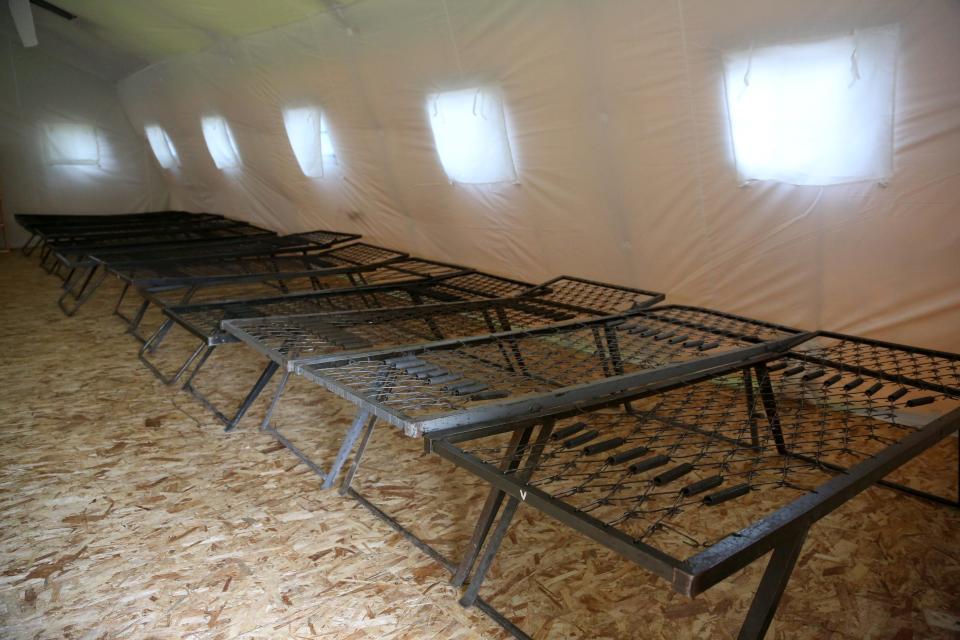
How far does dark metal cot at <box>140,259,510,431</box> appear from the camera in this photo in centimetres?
309

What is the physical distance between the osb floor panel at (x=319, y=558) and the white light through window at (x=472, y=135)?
1.83 meters

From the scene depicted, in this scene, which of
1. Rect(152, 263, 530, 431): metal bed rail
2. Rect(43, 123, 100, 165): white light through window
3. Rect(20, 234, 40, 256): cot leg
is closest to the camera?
Rect(152, 263, 530, 431): metal bed rail

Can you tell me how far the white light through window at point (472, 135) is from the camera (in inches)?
158

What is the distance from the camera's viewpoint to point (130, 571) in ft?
6.75

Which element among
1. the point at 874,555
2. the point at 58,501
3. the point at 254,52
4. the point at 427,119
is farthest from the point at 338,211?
the point at 874,555

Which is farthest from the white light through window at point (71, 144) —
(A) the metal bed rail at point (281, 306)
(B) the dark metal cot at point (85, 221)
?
(A) the metal bed rail at point (281, 306)

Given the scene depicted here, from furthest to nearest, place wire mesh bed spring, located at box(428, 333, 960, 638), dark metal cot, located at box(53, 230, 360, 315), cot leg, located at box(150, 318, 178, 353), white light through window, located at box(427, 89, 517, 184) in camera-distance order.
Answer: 1. dark metal cot, located at box(53, 230, 360, 315)
2. white light through window, located at box(427, 89, 517, 184)
3. cot leg, located at box(150, 318, 178, 353)
4. wire mesh bed spring, located at box(428, 333, 960, 638)

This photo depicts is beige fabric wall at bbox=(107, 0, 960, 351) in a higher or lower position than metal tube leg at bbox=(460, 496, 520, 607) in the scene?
higher

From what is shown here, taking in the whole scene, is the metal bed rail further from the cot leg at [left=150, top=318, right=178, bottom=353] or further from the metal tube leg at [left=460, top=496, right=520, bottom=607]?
the metal tube leg at [left=460, top=496, right=520, bottom=607]

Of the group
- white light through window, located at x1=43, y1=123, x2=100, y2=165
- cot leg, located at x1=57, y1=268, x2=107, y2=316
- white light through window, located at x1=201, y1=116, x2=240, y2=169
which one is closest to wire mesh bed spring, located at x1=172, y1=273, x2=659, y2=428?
cot leg, located at x1=57, y1=268, x2=107, y2=316

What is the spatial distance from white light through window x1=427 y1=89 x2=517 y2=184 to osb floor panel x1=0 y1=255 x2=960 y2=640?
183 centimetres

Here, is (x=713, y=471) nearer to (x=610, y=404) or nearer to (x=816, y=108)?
(x=610, y=404)

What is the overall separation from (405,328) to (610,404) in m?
1.55

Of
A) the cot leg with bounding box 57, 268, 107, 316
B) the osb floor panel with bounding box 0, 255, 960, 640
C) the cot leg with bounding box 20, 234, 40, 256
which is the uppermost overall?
the cot leg with bounding box 20, 234, 40, 256
